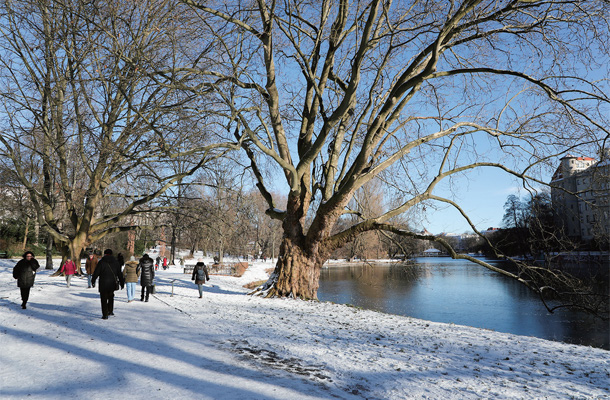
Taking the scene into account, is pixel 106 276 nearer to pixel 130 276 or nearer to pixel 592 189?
pixel 130 276

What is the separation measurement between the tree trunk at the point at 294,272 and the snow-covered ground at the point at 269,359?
3467mm

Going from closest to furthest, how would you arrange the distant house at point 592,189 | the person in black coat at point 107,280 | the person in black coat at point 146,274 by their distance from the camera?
1. the person in black coat at point 107,280
2. the distant house at point 592,189
3. the person in black coat at point 146,274

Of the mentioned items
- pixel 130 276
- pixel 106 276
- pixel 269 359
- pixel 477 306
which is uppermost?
pixel 106 276

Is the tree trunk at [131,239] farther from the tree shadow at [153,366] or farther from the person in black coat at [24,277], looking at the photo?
the tree shadow at [153,366]

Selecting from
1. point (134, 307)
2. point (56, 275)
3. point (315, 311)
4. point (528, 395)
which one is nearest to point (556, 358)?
point (528, 395)

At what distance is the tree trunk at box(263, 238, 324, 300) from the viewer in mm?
13141

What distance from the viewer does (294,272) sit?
13.2 m

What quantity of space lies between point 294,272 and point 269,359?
753 cm

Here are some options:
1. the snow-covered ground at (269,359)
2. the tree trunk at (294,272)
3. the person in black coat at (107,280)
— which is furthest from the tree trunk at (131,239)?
the snow-covered ground at (269,359)

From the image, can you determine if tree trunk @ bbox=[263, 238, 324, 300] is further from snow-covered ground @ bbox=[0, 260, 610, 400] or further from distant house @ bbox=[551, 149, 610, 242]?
distant house @ bbox=[551, 149, 610, 242]

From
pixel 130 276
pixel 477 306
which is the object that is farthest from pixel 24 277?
pixel 477 306

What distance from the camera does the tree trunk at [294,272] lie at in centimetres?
1314

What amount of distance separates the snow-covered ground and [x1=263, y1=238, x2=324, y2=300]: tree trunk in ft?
11.4

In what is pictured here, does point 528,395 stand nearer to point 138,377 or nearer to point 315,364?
point 315,364
